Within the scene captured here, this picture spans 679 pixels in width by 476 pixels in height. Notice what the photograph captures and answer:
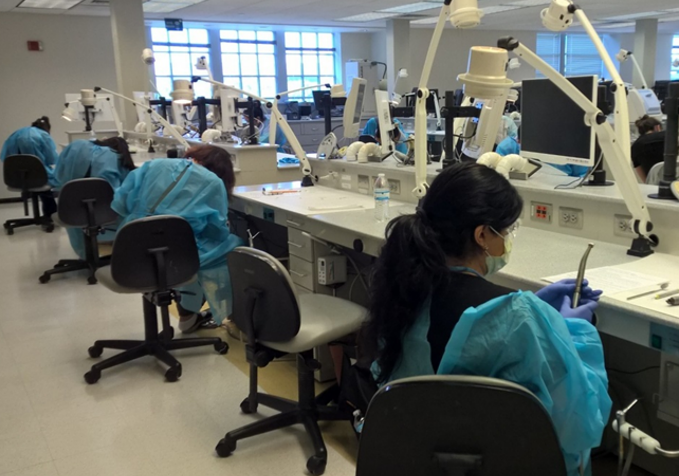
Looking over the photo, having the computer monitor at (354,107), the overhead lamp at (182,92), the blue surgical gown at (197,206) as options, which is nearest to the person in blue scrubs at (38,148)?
the overhead lamp at (182,92)

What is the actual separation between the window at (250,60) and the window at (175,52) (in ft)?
1.34

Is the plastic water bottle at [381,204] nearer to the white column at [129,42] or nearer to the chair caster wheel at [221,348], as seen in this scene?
the chair caster wheel at [221,348]

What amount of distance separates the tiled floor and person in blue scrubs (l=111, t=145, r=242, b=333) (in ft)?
1.14

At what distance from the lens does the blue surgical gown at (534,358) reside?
1062 millimetres

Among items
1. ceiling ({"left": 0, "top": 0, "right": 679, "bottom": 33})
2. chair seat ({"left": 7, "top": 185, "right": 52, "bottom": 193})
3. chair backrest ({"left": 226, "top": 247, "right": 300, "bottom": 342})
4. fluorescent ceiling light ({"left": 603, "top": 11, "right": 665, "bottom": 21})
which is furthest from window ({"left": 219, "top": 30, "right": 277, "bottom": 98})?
chair backrest ({"left": 226, "top": 247, "right": 300, "bottom": 342})

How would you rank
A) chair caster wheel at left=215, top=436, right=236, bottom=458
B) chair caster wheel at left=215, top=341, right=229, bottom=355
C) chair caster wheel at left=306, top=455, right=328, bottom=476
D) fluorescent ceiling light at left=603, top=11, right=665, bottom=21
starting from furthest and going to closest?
fluorescent ceiling light at left=603, top=11, right=665, bottom=21 → chair caster wheel at left=215, top=341, right=229, bottom=355 → chair caster wheel at left=215, top=436, right=236, bottom=458 → chair caster wheel at left=306, top=455, right=328, bottom=476

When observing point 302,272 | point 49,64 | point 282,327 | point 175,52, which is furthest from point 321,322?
point 175,52

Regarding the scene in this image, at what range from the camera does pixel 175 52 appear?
10609 mm

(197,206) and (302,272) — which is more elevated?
(197,206)

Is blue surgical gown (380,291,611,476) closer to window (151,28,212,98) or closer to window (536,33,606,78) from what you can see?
window (151,28,212,98)

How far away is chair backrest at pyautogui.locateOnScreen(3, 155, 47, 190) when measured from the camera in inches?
238

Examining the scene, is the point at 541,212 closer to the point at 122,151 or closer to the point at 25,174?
the point at 122,151

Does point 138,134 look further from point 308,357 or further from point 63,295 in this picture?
point 308,357

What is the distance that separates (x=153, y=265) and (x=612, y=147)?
1.96m
